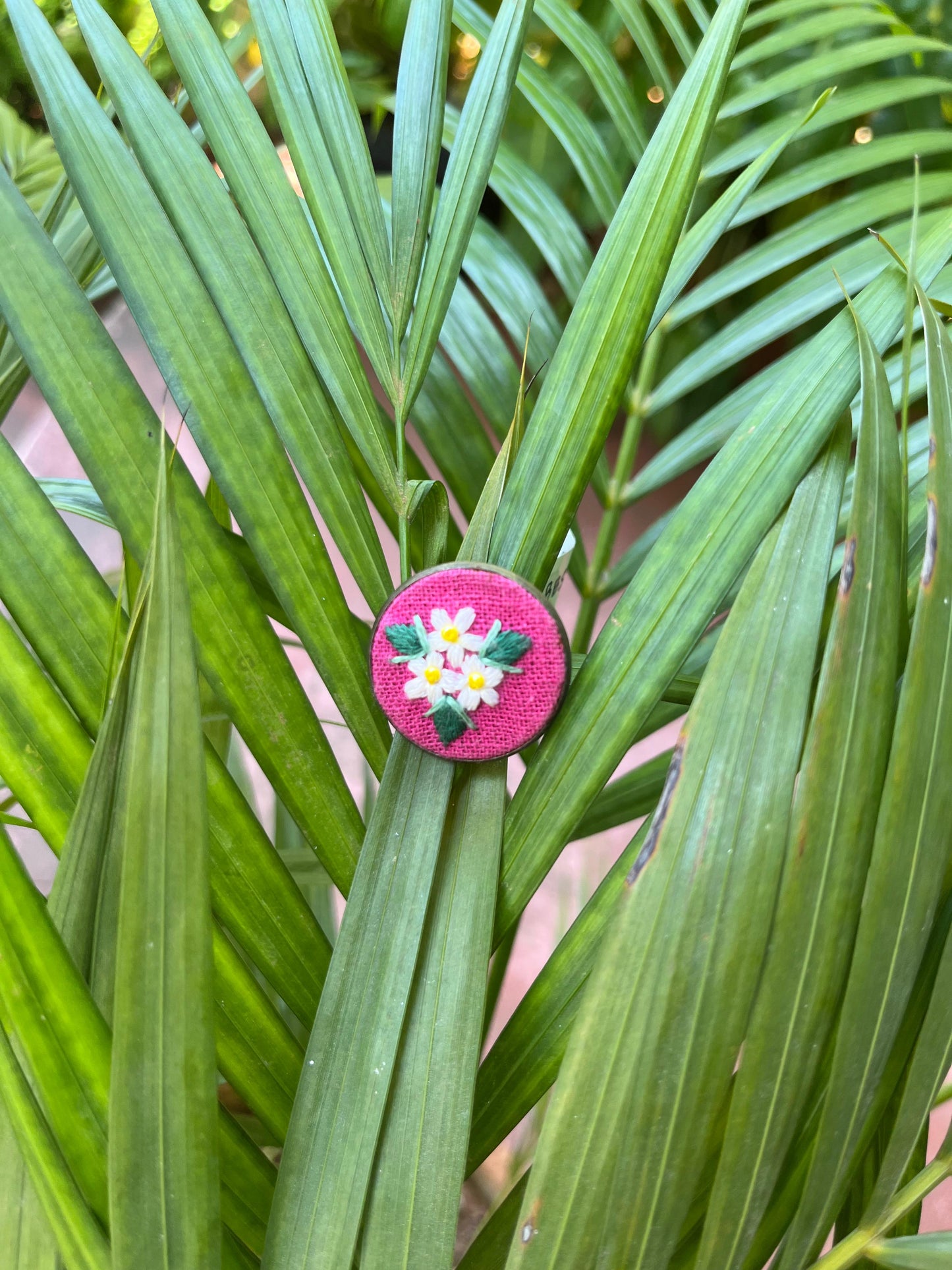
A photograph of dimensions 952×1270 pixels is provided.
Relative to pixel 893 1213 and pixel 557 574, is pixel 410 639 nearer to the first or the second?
pixel 557 574

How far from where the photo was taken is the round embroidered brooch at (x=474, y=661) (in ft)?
1.04

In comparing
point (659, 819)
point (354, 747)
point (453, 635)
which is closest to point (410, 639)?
point (453, 635)

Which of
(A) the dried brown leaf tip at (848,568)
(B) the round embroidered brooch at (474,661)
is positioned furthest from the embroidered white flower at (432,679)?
(A) the dried brown leaf tip at (848,568)

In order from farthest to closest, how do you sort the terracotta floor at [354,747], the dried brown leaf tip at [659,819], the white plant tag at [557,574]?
the terracotta floor at [354,747] < the white plant tag at [557,574] < the dried brown leaf tip at [659,819]

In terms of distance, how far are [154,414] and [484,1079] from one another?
29 cm

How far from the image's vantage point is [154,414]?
321mm

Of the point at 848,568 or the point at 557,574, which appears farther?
the point at 557,574

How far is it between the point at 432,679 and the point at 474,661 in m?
0.02

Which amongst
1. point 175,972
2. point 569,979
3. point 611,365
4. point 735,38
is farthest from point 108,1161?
point 735,38

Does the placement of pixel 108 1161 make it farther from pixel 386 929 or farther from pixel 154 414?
pixel 154 414

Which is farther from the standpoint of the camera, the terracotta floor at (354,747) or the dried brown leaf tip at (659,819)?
the terracotta floor at (354,747)

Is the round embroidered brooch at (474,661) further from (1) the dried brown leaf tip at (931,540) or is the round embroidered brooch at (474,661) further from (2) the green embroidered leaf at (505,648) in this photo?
(1) the dried brown leaf tip at (931,540)

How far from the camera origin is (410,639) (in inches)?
12.7

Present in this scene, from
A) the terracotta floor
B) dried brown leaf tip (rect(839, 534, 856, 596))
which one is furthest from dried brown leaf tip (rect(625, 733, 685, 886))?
the terracotta floor
